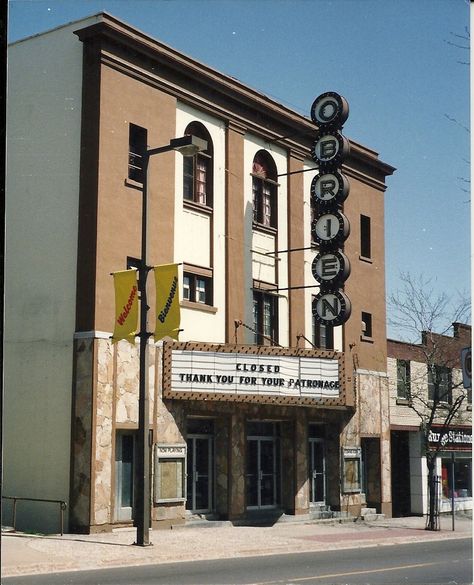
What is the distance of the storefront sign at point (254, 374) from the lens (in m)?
25.7

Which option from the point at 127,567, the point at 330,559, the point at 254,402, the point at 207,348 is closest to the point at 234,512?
the point at 254,402

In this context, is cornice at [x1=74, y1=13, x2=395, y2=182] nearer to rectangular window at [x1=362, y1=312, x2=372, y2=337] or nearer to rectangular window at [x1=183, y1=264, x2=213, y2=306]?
rectangular window at [x1=183, y1=264, x2=213, y2=306]

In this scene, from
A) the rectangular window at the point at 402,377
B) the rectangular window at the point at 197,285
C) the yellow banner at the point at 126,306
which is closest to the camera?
the yellow banner at the point at 126,306

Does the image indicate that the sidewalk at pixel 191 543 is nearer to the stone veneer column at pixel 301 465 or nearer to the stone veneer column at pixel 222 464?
the stone veneer column at pixel 222 464

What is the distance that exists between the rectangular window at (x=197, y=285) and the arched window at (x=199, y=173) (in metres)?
2.01

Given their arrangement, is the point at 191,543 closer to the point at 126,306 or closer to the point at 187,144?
the point at 126,306

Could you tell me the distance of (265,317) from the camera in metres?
30.1

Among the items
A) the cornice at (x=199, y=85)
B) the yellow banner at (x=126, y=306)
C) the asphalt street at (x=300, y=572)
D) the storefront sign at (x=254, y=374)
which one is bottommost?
the asphalt street at (x=300, y=572)

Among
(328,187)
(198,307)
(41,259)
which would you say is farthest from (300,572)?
(328,187)

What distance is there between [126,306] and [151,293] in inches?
176

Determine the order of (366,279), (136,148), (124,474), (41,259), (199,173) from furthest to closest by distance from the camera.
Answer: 1. (366,279)
2. (199,173)
3. (136,148)
4. (41,259)
5. (124,474)

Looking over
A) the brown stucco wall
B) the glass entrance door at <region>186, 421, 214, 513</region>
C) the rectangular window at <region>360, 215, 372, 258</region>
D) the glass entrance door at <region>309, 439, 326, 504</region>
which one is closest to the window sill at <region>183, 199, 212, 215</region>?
the glass entrance door at <region>186, 421, 214, 513</region>

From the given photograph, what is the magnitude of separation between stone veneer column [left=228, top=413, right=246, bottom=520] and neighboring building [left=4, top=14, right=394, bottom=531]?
0.18 feet

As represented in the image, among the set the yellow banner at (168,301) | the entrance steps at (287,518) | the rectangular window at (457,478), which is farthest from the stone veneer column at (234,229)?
the rectangular window at (457,478)
